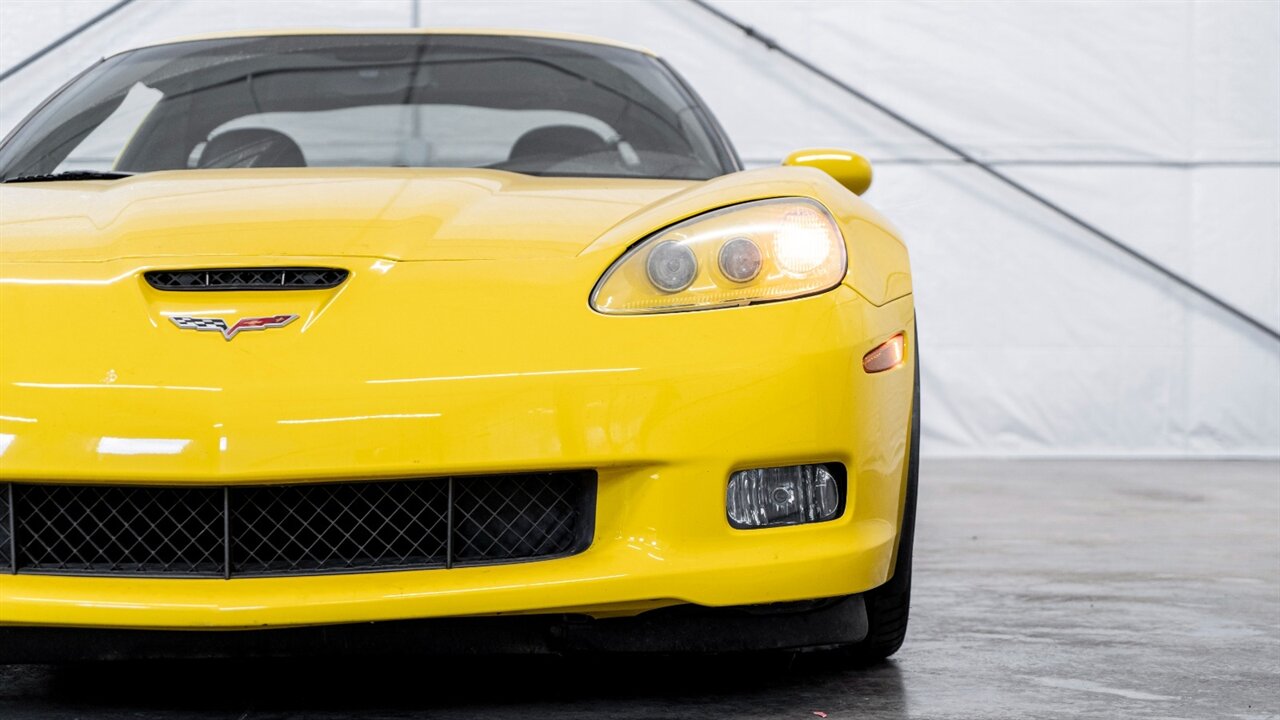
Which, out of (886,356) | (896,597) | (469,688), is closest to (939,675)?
(896,597)

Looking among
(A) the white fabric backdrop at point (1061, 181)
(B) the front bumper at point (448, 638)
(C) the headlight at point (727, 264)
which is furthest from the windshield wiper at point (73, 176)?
(A) the white fabric backdrop at point (1061, 181)

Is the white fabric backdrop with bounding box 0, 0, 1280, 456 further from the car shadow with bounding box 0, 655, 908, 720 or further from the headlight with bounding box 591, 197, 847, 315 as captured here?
the headlight with bounding box 591, 197, 847, 315

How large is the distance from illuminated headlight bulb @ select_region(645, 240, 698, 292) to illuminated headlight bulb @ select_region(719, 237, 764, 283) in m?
0.04

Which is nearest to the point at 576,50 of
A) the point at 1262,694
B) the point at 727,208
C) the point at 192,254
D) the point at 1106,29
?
the point at 727,208

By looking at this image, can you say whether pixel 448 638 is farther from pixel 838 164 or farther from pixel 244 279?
pixel 838 164

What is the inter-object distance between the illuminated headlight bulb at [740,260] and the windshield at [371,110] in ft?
2.39

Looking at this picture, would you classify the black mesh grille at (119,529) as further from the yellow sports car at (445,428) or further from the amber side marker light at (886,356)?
the amber side marker light at (886,356)

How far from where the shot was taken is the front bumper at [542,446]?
1703 millimetres

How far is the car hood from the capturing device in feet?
6.23

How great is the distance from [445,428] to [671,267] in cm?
39

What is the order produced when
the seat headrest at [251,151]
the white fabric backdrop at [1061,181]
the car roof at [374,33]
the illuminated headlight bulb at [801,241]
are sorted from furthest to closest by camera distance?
1. the white fabric backdrop at [1061,181]
2. the car roof at [374,33]
3. the seat headrest at [251,151]
4. the illuminated headlight bulb at [801,241]

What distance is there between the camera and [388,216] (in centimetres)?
202

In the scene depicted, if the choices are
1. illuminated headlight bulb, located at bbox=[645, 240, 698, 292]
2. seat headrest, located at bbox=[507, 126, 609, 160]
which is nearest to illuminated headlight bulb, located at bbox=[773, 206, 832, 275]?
illuminated headlight bulb, located at bbox=[645, 240, 698, 292]

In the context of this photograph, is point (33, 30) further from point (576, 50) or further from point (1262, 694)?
point (1262, 694)
